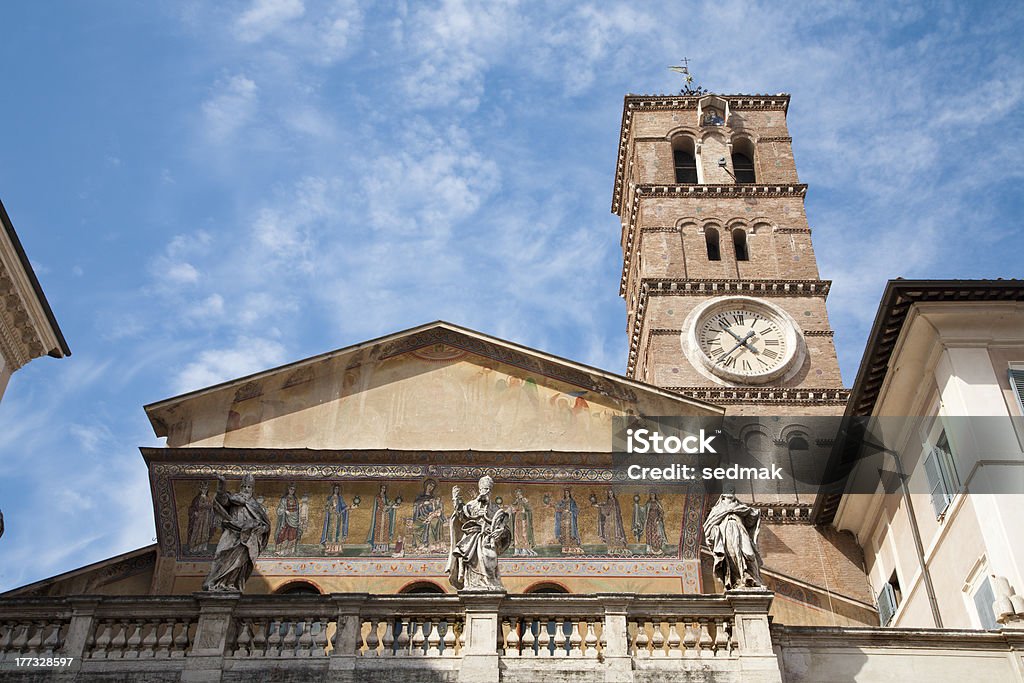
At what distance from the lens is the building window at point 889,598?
2167cm

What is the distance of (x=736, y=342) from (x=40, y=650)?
20.7 metres

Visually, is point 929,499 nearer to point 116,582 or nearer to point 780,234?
point 116,582

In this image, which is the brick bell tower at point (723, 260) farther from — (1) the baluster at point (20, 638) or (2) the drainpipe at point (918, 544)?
(1) the baluster at point (20, 638)

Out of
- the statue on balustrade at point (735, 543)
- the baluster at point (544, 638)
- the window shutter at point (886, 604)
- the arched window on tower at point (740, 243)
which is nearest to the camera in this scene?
the baluster at point (544, 638)

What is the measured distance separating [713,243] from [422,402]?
49.7 feet

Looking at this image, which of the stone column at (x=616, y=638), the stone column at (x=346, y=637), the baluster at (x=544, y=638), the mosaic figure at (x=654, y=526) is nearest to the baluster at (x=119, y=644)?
the stone column at (x=346, y=637)

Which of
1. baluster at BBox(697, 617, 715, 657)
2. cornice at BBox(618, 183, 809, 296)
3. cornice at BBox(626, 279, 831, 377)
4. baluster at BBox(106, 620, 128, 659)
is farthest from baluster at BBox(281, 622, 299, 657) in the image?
cornice at BBox(618, 183, 809, 296)

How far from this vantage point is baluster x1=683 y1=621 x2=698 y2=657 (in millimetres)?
13969

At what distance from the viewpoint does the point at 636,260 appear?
117 feet

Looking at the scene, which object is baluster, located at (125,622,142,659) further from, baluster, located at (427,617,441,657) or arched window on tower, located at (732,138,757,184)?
arched window on tower, located at (732,138,757,184)

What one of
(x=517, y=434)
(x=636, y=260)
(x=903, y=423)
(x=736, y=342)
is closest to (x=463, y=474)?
(x=517, y=434)

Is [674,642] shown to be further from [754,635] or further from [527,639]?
[527,639]

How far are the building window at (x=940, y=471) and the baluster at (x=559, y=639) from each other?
257 inches

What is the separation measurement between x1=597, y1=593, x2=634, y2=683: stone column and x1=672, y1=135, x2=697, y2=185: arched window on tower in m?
24.1
